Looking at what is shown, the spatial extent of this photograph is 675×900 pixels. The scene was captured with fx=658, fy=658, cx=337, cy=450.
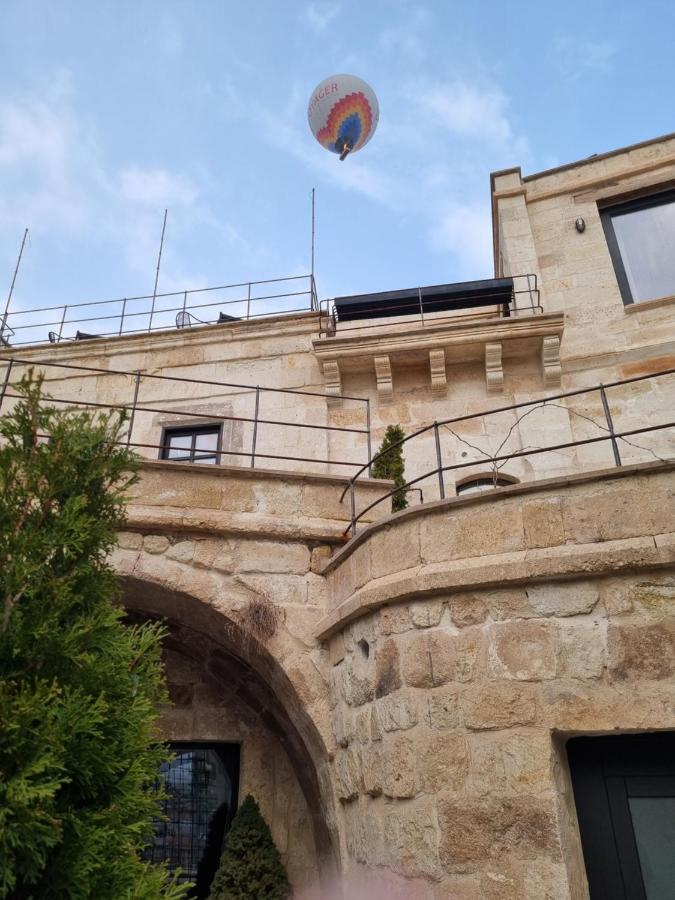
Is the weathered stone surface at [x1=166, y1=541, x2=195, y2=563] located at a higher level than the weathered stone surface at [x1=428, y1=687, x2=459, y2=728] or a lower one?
higher

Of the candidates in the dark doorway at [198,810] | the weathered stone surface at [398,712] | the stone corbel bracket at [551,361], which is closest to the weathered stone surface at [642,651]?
the weathered stone surface at [398,712]

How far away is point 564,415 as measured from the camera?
25.6ft

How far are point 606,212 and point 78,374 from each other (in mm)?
7833

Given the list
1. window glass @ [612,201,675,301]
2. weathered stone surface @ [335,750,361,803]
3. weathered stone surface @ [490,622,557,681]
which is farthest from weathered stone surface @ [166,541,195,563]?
window glass @ [612,201,675,301]

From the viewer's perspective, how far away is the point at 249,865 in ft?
17.6

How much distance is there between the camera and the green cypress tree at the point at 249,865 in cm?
525

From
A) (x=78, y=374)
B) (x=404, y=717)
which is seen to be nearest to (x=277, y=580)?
(x=404, y=717)

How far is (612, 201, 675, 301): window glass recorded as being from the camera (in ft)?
28.0

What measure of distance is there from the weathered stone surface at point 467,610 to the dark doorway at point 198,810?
323 centimetres

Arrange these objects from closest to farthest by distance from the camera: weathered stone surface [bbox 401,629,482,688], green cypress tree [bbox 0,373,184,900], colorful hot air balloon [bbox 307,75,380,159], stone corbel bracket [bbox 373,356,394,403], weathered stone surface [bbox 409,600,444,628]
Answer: green cypress tree [bbox 0,373,184,900]
weathered stone surface [bbox 401,629,482,688]
weathered stone surface [bbox 409,600,444,628]
stone corbel bracket [bbox 373,356,394,403]
colorful hot air balloon [bbox 307,75,380,159]

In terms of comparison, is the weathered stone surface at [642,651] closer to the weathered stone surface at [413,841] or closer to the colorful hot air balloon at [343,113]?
the weathered stone surface at [413,841]

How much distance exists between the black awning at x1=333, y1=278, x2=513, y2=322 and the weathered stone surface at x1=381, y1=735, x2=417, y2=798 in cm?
623

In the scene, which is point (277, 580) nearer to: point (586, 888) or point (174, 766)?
point (174, 766)

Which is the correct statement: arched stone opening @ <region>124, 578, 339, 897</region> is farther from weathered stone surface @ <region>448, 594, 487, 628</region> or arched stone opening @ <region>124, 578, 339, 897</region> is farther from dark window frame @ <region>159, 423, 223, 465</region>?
dark window frame @ <region>159, 423, 223, 465</region>
